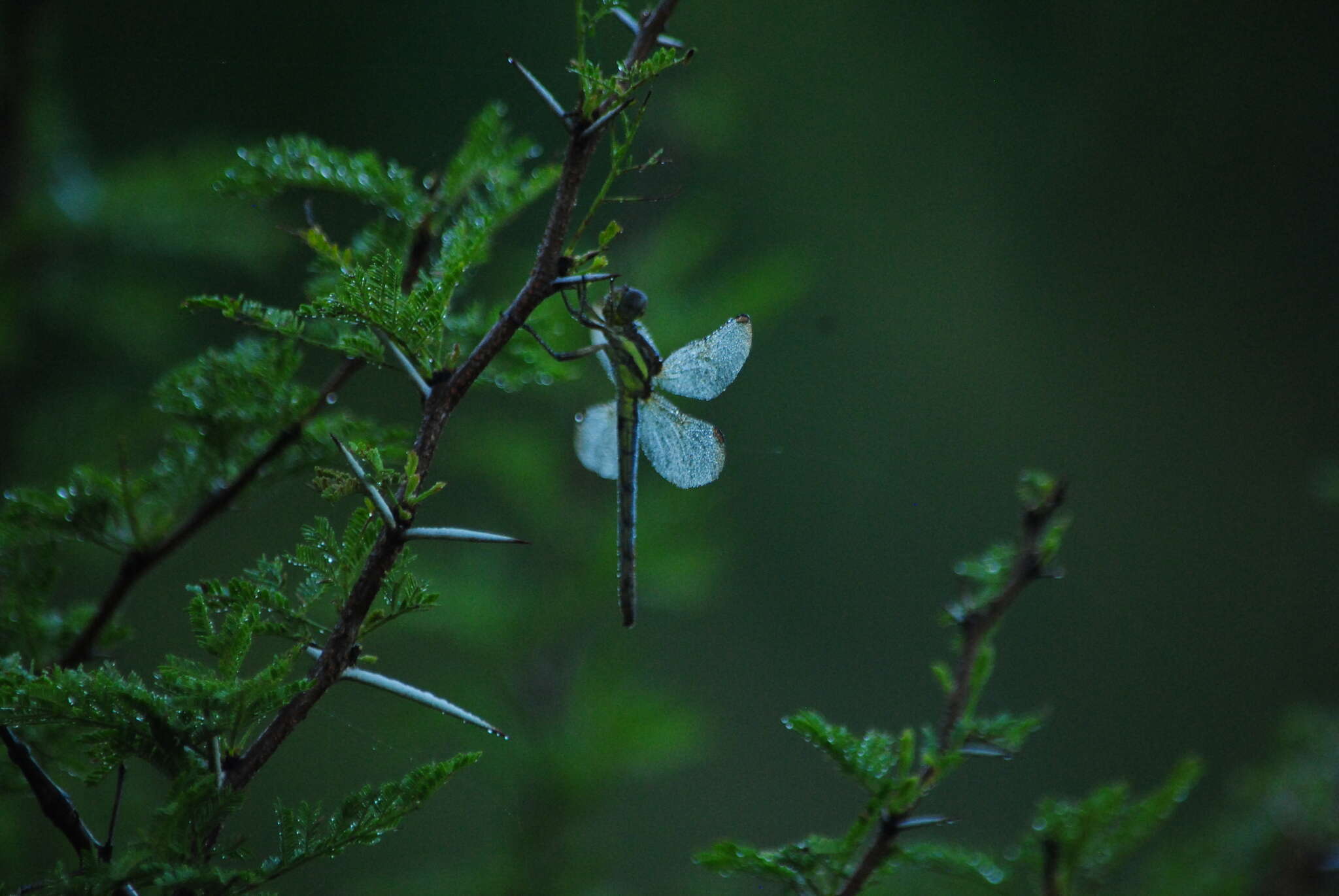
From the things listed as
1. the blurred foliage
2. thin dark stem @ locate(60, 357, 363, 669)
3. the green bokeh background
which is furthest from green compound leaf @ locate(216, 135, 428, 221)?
the green bokeh background

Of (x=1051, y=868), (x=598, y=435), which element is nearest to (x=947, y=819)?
(x=1051, y=868)

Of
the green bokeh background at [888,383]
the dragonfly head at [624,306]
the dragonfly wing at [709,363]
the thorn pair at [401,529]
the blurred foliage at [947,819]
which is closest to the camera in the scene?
the thorn pair at [401,529]

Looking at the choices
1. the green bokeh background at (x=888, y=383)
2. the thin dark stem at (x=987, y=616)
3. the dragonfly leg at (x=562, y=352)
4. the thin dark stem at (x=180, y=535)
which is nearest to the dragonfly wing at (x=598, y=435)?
the dragonfly leg at (x=562, y=352)

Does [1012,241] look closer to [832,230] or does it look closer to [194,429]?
[832,230]

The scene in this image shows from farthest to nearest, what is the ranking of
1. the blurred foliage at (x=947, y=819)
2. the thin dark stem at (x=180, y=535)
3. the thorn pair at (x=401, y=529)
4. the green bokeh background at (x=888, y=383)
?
the green bokeh background at (x=888, y=383)
the thin dark stem at (x=180, y=535)
the blurred foliage at (x=947, y=819)
the thorn pair at (x=401, y=529)

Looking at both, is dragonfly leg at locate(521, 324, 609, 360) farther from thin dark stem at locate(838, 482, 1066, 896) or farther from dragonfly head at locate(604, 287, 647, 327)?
thin dark stem at locate(838, 482, 1066, 896)

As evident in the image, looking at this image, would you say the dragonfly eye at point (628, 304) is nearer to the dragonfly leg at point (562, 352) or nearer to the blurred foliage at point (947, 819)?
the dragonfly leg at point (562, 352)
